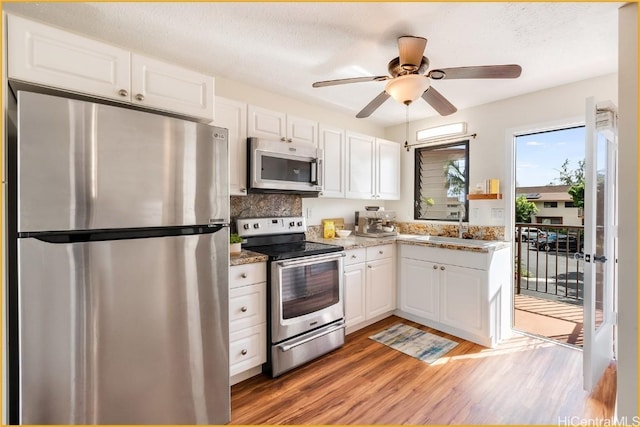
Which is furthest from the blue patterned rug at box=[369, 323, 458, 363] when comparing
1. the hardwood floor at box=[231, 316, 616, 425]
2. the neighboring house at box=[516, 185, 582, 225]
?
the neighboring house at box=[516, 185, 582, 225]

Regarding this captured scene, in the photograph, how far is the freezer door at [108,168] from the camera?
47.6 inches

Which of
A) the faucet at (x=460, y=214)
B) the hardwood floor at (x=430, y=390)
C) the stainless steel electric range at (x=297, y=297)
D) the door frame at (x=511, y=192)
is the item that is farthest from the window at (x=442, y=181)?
the stainless steel electric range at (x=297, y=297)

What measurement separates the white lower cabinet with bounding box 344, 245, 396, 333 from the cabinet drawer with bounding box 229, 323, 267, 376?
904 millimetres

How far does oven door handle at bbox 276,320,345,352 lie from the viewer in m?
2.18

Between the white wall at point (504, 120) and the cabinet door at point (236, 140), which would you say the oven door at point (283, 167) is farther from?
the white wall at point (504, 120)

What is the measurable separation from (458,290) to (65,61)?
10.7 feet

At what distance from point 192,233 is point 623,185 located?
2294 millimetres

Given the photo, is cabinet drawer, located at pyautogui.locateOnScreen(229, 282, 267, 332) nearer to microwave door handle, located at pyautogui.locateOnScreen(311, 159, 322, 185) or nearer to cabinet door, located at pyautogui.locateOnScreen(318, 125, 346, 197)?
microwave door handle, located at pyautogui.locateOnScreen(311, 159, 322, 185)

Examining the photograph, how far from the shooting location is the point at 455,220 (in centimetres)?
352

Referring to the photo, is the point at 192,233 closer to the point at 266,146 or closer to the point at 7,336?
the point at 7,336

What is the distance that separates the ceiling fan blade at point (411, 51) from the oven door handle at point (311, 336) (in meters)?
2.06

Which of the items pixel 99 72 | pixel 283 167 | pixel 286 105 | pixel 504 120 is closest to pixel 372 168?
pixel 286 105

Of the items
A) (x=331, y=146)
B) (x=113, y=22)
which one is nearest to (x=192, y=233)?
(x=113, y=22)

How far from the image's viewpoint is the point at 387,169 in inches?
147
